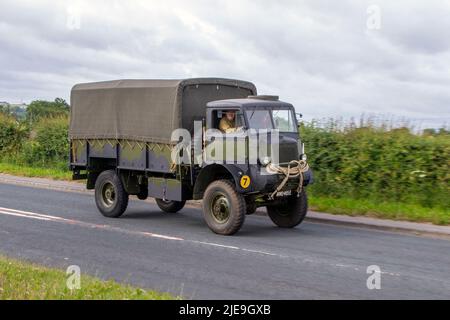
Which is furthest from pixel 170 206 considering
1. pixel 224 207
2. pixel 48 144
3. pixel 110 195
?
pixel 48 144

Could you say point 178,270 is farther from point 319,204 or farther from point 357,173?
point 357,173

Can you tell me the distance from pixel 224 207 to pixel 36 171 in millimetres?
15727

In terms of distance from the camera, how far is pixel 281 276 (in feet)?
31.8

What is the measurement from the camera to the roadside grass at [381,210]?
49.8 feet

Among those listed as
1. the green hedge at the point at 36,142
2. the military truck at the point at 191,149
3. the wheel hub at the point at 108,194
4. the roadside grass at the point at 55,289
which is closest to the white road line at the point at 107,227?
the military truck at the point at 191,149

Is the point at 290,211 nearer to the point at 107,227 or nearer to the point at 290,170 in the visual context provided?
the point at 290,170

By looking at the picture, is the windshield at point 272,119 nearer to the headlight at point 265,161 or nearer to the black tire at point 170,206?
the headlight at point 265,161

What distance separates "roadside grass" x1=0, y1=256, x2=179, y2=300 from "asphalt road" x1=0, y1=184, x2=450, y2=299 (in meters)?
0.71

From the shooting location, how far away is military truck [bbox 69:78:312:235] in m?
13.0

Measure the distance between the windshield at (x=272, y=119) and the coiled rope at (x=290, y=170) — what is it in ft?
2.45

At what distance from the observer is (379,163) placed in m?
17.2

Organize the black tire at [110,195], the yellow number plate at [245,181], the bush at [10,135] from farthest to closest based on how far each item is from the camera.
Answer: the bush at [10,135] < the black tire at [110,195] < the yellow number plate at [245,181]

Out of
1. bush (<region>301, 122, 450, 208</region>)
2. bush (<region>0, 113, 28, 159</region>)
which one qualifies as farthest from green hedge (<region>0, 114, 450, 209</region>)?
bush (<region>0, 113, 28, 159</region>)
